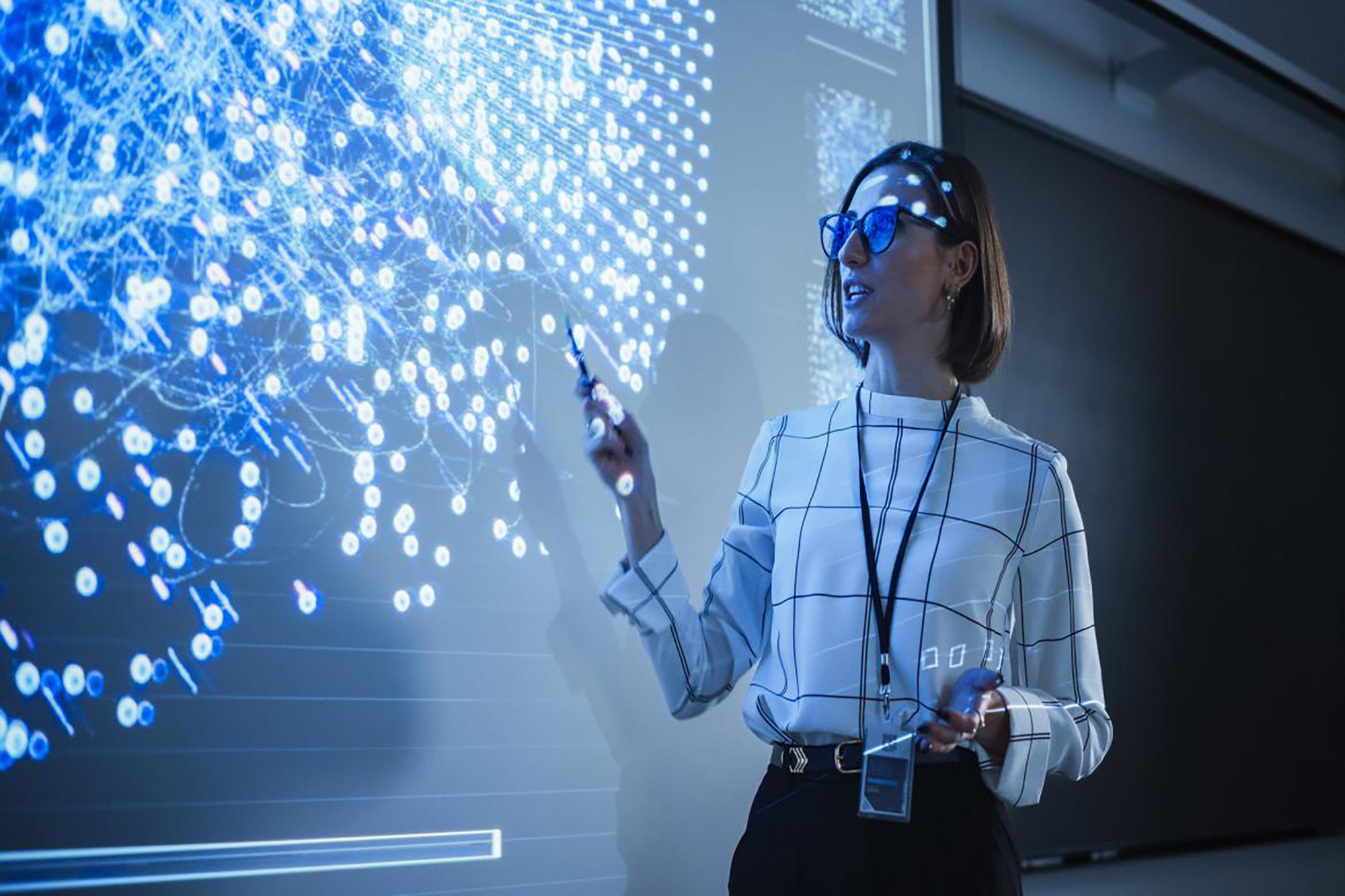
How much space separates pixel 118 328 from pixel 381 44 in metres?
0.49

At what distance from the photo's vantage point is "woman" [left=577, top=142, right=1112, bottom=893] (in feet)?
3.82

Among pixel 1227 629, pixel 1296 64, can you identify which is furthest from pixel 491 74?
pixel 1296 64

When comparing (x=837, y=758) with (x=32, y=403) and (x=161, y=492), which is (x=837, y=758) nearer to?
(x=161, y=492)

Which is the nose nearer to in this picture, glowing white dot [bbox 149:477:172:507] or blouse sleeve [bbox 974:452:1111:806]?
blouse sleeve [bbox 974:452:1111:806]

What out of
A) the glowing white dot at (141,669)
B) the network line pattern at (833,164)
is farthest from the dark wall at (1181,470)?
the glowing white dot at (141,669)

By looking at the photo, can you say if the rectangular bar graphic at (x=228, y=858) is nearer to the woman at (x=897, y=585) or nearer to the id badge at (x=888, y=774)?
the woman at (x=897, y=585)

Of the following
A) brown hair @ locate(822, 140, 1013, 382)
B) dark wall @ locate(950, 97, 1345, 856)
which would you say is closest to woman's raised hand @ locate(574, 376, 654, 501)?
brown hair @ locate(822, 140, 1013, 382)

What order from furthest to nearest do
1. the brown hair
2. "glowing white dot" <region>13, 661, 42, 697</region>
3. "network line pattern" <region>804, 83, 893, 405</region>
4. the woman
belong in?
"network line pattern" <region>804, 83, 893, 405</region> < the brown hair < the woman < "glowing white dot" <region>13, 661, 42, 697</region>

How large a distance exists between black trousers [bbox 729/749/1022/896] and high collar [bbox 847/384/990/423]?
412 millimetres

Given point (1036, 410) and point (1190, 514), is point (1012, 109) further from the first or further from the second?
Answer: point (1190, 514)

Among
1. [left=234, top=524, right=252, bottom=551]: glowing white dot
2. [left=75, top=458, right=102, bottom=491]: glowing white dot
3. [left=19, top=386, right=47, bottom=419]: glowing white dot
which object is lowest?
[left=234, top=524, right=252, bottom=551]: glowing white dot

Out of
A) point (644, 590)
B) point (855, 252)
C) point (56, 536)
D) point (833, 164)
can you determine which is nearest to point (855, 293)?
point (855, 252)

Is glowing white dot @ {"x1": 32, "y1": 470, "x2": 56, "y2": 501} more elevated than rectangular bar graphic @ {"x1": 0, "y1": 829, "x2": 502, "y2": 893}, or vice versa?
glowing white dot @ {"x1": 32, "y1": 470, "x2": 56, "y2": 501}

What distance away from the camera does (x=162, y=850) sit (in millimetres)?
1125
